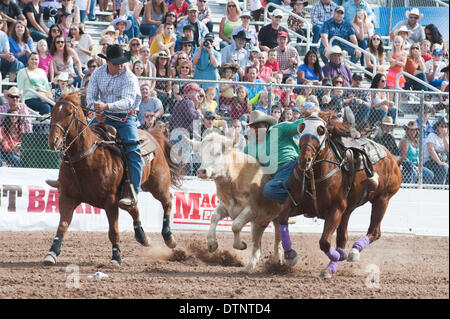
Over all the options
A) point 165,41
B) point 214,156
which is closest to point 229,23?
point 165,41

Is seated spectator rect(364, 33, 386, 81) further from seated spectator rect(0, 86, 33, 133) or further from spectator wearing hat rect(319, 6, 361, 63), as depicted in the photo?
seated spectator rect(0, 86, 33, 133)

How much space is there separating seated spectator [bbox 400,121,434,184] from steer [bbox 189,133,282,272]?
5181 millimetres

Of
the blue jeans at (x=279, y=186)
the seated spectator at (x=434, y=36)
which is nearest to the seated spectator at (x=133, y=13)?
the seated spectator at (x=434, y=36)

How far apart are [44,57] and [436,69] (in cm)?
925

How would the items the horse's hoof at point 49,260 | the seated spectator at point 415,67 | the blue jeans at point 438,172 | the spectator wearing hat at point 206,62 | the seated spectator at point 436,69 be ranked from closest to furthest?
the horse's hoof at point 49,260, the blue jeans at point 438,172, the spectator wearing hat at point 206,62, the seated spectator at point 415,67, the seated spectator at point 436,69

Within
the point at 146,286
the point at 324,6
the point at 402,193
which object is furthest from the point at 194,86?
the point at 324,6

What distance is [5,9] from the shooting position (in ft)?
51.8

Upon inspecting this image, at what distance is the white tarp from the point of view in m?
13.0

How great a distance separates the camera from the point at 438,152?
585 inches

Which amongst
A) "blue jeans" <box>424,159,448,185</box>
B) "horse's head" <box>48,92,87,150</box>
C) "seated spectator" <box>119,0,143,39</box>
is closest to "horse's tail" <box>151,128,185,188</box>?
"horse's head" <box>48,92,87,150</box>

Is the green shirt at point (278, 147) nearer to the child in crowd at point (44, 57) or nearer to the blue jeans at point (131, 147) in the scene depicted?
the blue jeans at point (131, 147)

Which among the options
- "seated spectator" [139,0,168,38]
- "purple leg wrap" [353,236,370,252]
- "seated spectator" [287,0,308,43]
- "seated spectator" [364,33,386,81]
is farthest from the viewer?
"seated spectator" [287,0,308,43]

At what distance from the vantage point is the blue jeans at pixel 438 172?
14641 millimetres

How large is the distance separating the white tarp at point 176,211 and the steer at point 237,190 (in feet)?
9.33
